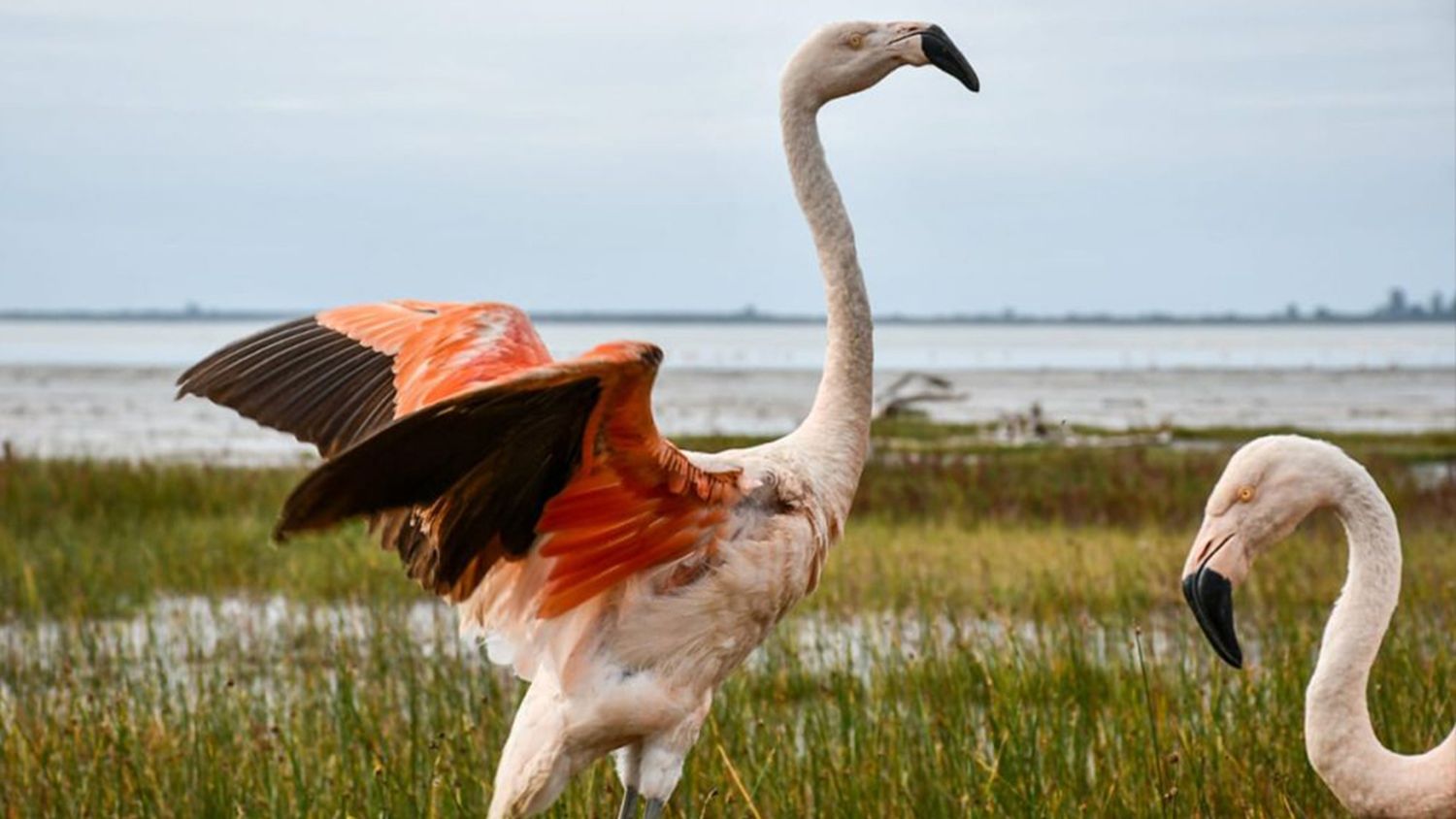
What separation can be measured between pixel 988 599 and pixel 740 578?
18.0 ft

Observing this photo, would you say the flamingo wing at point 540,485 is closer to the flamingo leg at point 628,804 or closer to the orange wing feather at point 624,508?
the orange wing feather at point 624,508

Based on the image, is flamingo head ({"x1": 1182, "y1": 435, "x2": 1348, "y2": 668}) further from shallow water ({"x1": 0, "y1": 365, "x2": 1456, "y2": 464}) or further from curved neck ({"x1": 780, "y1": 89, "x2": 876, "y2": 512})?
shallow water ({"x1": 0, "y1": 365, "x2": 1456, "y2": 464})

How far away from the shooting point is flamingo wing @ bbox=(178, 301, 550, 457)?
4.77 meters

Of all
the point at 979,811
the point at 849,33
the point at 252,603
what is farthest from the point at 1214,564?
the point at 252,603

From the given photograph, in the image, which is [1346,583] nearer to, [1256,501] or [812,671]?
[1256,501]

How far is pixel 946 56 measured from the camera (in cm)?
478

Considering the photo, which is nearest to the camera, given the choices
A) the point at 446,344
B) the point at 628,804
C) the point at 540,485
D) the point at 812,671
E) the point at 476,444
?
the point at 476,444

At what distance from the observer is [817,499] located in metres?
Result: 4.68

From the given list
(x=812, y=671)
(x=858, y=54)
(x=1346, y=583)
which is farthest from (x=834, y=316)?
(x=812, y=671)

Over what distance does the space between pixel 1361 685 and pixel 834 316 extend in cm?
175

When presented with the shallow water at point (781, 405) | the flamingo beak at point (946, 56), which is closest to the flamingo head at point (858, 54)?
the flamingo beak at point (946, 56)

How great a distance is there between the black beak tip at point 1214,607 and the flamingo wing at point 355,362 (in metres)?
1.79

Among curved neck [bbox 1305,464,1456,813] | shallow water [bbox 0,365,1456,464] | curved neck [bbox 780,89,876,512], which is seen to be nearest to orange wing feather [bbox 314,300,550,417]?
curved neck [bbox 780,89,876,512]

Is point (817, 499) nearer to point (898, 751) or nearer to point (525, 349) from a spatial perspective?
point (525, 349)
